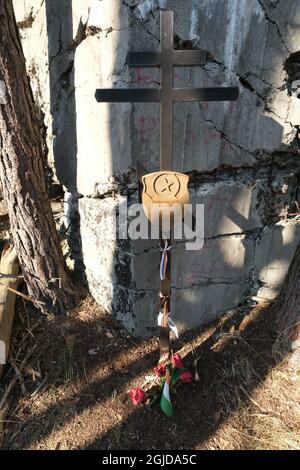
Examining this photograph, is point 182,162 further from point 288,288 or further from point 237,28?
point 288,288

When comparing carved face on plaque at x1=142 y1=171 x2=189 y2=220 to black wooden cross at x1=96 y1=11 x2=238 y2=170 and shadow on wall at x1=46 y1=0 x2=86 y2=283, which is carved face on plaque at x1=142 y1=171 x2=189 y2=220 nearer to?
black wooden cross at x1=96 y1=11 x2=238 y2=170

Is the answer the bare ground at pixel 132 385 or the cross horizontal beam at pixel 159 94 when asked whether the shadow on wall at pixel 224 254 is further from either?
the cross horizontal beam at pixel 159 94

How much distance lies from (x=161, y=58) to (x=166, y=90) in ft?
0.41

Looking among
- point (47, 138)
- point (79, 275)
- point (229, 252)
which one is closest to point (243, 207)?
point (229, 252)

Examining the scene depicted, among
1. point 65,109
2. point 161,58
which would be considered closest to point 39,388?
point 65,109

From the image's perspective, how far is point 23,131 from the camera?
2.16 m

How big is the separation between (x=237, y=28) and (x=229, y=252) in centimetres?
126

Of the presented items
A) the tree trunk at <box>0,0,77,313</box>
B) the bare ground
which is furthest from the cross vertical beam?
the bare ground

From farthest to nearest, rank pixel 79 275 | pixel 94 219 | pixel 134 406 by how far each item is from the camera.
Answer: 1. pixel 79 275
2. pixel 94 219
3. pixel 134 406

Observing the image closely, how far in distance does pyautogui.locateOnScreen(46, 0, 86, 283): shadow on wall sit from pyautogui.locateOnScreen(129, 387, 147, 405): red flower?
98 centimetres

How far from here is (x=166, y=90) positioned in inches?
65.8

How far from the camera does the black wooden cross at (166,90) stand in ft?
5.30

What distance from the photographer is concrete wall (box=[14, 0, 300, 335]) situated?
1992 millimetres

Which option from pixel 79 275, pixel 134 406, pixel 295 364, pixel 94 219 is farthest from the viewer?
pixel 79 275
